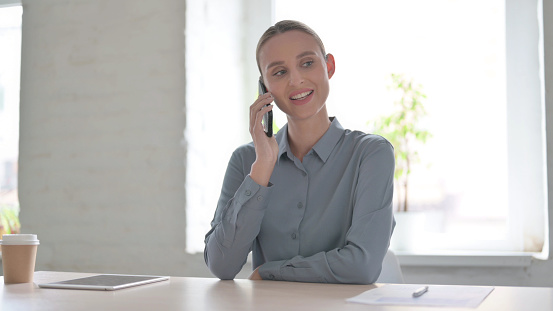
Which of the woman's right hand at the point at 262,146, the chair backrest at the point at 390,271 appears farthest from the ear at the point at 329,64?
the chair backrest at the point at 390,271

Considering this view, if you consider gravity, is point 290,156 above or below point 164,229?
above

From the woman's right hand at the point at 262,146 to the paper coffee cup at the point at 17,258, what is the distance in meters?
0.61

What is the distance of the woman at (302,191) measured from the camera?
1.61 metres

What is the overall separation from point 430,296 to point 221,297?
412 mm

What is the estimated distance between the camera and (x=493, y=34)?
281 cm

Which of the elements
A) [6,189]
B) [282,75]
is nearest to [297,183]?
[282,75]

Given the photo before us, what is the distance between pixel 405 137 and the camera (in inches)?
108

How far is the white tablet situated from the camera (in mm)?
1381

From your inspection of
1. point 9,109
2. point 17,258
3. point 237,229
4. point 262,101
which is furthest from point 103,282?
point 9,109

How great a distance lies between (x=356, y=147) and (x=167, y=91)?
129cm

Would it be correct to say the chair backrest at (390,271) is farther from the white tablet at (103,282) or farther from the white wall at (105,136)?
the white wall at (105,136)

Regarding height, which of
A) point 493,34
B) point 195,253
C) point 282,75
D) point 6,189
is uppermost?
point 493,34

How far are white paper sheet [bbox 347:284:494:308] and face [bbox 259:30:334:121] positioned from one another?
0.73m

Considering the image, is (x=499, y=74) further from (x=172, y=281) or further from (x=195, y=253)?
(x=172, y=281)
